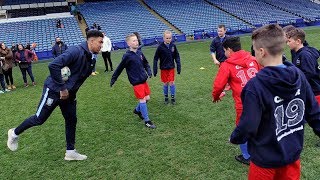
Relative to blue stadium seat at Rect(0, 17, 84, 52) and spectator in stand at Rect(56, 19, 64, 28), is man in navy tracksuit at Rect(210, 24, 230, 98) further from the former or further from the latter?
spectator in stand at Rect(56, 19, 64, 28)

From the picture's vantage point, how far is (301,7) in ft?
114

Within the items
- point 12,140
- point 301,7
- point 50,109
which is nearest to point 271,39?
point 50,109

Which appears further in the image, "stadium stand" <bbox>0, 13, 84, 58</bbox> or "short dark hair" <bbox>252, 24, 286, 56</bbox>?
"stadium stand" <bbox>0, 13, 84, 58</bbox>

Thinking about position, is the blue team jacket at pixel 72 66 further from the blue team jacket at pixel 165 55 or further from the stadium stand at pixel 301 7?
the stadium stand at pixel 301 7

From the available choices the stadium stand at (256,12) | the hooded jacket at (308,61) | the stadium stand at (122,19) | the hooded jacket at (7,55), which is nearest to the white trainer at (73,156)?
the hooded jacket at (308,61)

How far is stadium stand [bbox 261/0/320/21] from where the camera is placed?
103 ft

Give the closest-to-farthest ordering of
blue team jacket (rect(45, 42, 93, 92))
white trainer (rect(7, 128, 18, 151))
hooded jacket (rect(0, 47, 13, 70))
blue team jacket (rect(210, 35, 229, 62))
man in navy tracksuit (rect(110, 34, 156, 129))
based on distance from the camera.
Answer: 1. blue team jacket (rect(45, 42, 93, 92))
2. white trainer (rect(7, 128, 18, 151))
3. man in navy tracksuit (rect(110, 34, 156, 129))
4. blue team jacket (rect(210, 35, 229, 62))
5. hooded jacket (rect(0, 47, 13, 70))

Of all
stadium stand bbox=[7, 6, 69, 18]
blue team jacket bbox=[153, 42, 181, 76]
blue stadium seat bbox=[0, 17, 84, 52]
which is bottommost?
blue stadium seat bbox=[0, 17, 84, 52]

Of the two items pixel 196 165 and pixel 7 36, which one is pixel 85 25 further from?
pixel 196 165

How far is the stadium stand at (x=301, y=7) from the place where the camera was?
31.5 metres

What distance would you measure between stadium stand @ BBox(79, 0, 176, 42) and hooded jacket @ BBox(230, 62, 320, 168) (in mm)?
21996

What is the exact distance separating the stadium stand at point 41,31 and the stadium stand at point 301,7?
21401mm

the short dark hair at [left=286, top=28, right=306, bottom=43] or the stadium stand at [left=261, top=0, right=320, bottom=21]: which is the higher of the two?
the short dark hair at [left=286, top=28, right=306, bottom=43]

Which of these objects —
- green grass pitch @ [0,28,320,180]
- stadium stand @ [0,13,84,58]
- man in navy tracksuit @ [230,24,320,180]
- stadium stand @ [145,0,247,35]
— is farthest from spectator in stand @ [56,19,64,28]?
man in navy tracksuit @ [230,24,320,180]
